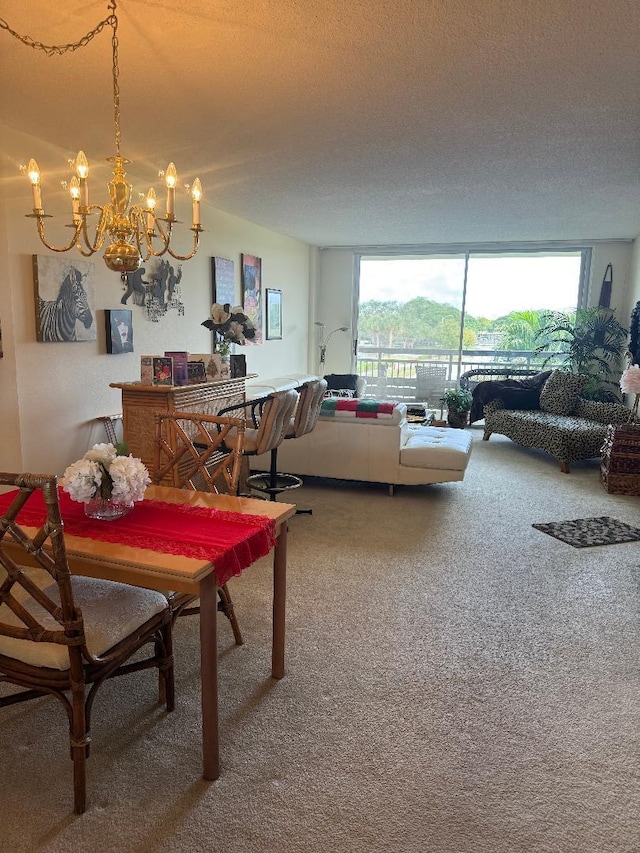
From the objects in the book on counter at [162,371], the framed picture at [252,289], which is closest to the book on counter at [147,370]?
the book on counter at [162,371]

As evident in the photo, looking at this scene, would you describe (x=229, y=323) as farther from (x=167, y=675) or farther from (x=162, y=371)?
(x=167, y=675)

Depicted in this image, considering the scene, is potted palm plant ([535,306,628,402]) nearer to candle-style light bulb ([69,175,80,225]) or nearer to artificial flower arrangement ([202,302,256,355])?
artificial flower arrangement ([202,302,256,355])

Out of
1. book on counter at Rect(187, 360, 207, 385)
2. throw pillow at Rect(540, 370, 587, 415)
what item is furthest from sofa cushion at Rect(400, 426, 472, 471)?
throw pillow at Rect(540, 370, 587, 415)

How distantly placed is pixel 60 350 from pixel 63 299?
13.5 inches

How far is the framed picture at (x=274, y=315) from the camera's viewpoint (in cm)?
712

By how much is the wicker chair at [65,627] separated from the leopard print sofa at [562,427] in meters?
4.50

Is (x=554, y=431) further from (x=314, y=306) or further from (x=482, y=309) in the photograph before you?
(x=314, y=306)

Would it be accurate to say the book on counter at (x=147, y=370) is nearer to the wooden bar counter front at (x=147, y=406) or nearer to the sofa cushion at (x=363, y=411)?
the wooden bar counter front at (x=147, y=406)

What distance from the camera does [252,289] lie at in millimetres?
6590

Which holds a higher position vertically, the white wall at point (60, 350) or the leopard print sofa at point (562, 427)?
the white wall at point (60, 350)

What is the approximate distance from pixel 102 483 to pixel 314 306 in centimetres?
722

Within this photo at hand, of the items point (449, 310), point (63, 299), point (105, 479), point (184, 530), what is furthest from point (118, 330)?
point (449, 310)

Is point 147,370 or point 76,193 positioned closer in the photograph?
point 76,193

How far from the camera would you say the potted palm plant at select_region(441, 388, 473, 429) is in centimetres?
725
